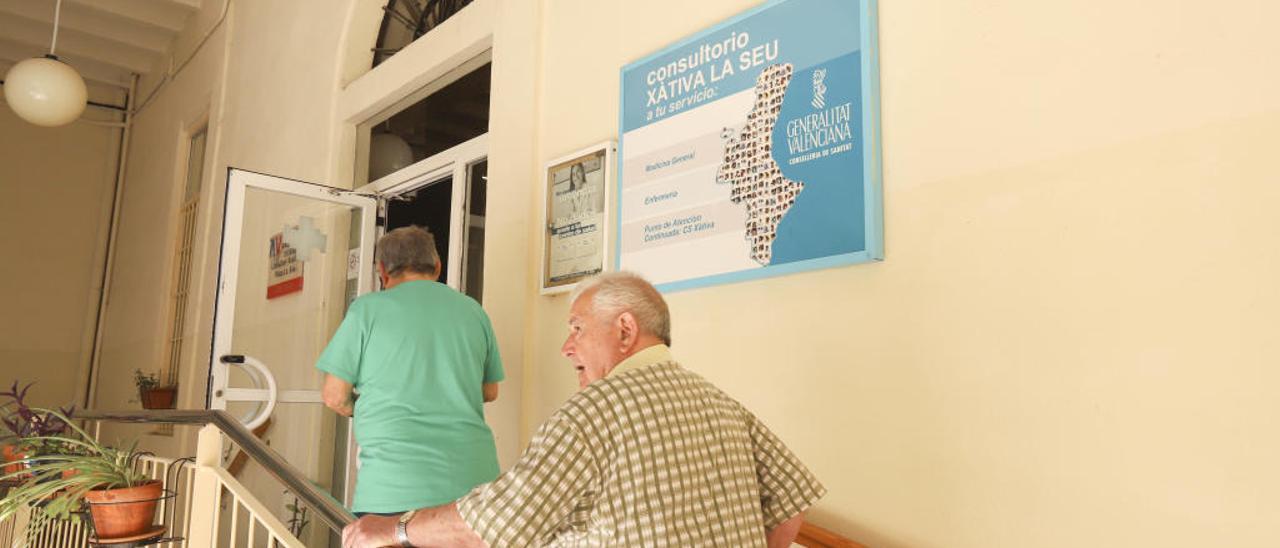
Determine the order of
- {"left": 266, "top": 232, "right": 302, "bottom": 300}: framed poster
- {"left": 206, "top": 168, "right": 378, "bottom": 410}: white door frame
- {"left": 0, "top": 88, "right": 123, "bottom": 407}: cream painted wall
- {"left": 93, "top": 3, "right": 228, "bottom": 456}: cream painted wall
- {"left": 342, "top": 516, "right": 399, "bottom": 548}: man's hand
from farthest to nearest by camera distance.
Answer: {"left": 0, "top": 88, "right": 123, "bottom": 407}: cream painted wall → {"left": 93, "top": 3, "right": 228, "bottom": 456}: cream painted wall → {"left": 266, "top": 232, "right": 302, "bottom": 300}: framed poster → {"left": 206, "top": 168, "right": 378, "bottom": 410}: white door frame → {"left": 342, "top": 516, "right": 399, "bottom": 548}: man's hand

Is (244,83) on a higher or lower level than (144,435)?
higher

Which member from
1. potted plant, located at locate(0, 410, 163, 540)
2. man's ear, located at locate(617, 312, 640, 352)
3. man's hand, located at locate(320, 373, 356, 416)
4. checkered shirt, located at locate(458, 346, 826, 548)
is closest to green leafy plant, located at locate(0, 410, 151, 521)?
potted plant, located at locate(0, 410, 163, 540)

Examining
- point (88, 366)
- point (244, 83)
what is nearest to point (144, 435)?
point (88, 366)

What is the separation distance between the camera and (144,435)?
6828 mm

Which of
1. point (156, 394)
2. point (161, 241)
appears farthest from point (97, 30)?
point (156, 394)

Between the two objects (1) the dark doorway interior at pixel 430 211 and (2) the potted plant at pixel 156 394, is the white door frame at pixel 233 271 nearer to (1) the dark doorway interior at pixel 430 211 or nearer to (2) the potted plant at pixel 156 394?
(1) the dark doorway interior at pixel 430 211

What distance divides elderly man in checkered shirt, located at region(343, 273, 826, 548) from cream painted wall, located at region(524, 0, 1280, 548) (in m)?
0.55

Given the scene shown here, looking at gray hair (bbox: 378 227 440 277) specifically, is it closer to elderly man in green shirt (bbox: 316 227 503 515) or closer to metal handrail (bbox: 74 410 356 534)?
elderly man in green shirt (bbox: 316 227 503 515)

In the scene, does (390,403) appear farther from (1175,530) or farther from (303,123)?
(303,123)

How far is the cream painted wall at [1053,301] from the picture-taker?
1612 mm

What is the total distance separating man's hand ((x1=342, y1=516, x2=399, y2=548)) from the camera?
5.07 ft

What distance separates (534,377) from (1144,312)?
6.57ft

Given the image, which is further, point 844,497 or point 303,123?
point 303,123

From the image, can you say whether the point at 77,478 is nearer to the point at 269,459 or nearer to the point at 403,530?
the point at 269,459
